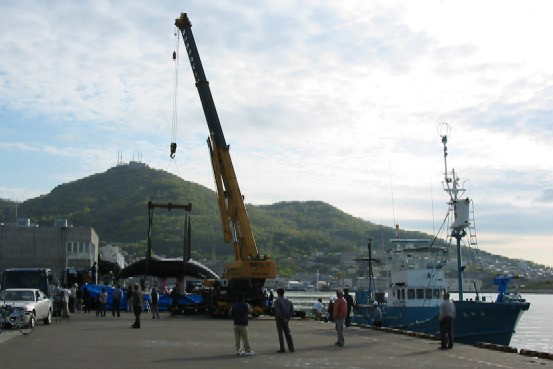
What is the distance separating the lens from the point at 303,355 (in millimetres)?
19375

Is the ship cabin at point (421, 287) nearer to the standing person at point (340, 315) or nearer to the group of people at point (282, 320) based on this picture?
the group of people at point (282, 320)

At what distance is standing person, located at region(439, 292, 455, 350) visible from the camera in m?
21.6

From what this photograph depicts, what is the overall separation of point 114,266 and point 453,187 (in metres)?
47.9

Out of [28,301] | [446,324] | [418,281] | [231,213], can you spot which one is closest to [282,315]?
[446,324]

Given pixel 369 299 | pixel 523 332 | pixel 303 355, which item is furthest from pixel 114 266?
pixel 303 355

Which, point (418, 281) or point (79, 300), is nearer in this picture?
point (418, 281)

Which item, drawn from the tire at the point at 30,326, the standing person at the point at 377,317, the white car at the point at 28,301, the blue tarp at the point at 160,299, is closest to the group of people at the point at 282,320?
the tire at the point at 30,326

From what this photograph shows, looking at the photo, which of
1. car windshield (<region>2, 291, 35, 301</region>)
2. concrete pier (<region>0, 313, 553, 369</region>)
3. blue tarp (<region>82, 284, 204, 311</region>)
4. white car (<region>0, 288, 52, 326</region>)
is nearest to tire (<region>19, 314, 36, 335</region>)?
white car (<region>0, 288, 52, 326</region>)

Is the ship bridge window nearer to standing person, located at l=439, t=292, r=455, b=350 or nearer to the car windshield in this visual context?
standing person, located at l=439, t=292, r=455, b=350

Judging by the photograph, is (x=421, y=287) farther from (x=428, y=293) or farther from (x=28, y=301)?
(x=28, y=301)

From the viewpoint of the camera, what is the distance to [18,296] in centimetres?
2812

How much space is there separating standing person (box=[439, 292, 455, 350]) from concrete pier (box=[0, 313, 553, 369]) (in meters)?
0.35

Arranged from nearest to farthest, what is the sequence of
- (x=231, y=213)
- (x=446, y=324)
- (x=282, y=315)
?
(x=282, y=315), (x=446, y=324), (x=231, y=213)

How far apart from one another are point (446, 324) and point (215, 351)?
6.93 meters
